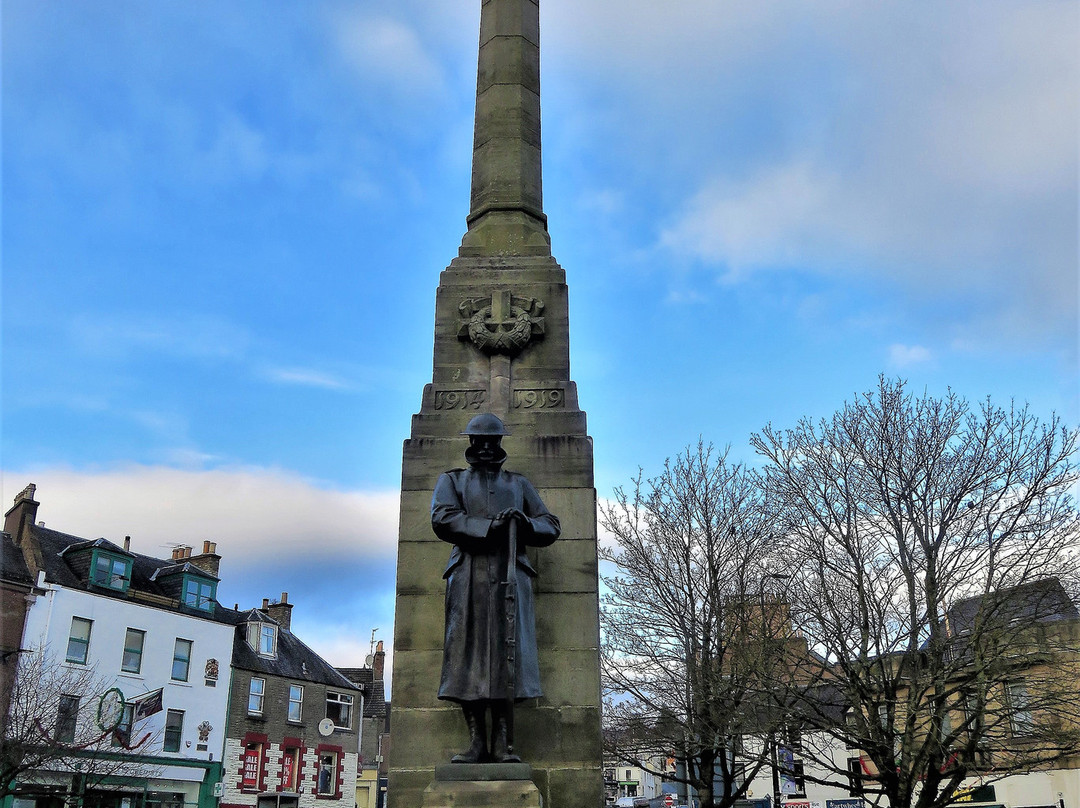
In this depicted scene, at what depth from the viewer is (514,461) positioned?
8508 millimetres

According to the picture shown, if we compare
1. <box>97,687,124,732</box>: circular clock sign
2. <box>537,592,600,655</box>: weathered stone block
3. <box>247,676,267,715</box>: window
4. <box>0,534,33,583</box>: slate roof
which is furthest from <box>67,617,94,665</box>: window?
<box>537,592,600,655</box>: weathered stone block

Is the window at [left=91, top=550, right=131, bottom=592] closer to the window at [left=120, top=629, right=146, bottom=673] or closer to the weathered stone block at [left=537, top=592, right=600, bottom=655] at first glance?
the window at [left=120, top=629, right=146, bottom=673]

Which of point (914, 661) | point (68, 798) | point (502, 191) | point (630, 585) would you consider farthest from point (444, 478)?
point (68, 798)

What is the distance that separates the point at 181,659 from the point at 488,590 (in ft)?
114

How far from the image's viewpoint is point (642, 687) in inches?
980

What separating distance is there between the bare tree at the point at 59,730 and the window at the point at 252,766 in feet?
16.5

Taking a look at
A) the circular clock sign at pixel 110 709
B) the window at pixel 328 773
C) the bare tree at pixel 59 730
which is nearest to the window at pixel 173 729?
the bare tree at pixel 59 730

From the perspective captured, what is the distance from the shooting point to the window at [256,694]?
40531 millimetres

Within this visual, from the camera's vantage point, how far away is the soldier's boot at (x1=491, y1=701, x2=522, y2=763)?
6840 mm

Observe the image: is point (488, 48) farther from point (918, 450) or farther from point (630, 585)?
point (630, 585)

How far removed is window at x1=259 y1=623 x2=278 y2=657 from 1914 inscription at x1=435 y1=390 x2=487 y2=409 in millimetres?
37323

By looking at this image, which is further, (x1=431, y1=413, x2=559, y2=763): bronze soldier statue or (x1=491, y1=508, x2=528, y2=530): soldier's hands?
(x1=491, y1=508, x2=528, y2=530): soldier's hands

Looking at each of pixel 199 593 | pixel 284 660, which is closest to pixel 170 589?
pixel 199 593

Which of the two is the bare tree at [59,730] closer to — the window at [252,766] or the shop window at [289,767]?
the window at [252,766]
